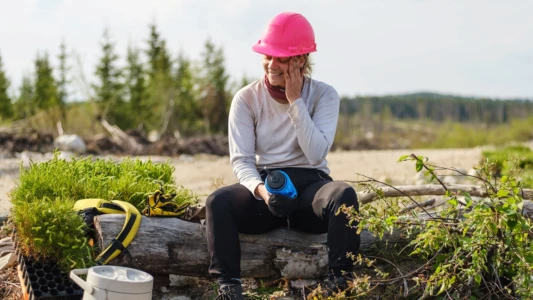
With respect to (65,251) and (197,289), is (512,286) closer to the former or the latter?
(197,289)

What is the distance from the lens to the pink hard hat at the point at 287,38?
3.88 metres

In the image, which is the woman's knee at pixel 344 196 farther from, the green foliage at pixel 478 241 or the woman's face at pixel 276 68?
the woman's face at pixel 276 68

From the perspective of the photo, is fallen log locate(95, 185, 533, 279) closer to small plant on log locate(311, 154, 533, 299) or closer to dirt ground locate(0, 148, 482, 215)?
small plant on log locate(311, 154, 533, 299)

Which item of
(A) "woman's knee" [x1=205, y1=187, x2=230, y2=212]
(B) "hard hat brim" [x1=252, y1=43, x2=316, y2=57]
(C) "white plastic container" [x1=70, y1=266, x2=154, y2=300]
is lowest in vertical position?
(C) "white plastic container" [x1=70, y1=266, x2=154, y2=300]

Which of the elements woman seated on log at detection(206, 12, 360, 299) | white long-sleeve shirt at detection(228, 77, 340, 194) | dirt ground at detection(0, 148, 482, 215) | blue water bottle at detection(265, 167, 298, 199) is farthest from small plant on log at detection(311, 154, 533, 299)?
dirt ground at detection(0, 148, 482, 215)

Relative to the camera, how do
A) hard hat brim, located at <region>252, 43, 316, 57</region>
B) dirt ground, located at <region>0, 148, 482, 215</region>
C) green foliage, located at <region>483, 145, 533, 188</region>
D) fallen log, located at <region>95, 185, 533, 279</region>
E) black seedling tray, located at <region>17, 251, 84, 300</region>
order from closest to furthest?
black seedling tray, located at <region>17, 251, 84, 300</region>, fallen log, located at <region>95, 185, 533, 279</region>, hard hat brim, located at <region>252, 43, 316, 57</region>, green foliage, located at <region>483, 145, 533, 188</region>, dirt ground, located at <region>0, 148, 482, 215</region>

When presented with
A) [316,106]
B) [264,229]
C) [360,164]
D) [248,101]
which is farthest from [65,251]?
[360,164]

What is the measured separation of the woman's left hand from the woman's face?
32 millimetres

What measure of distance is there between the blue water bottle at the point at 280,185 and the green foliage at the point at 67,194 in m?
0.85

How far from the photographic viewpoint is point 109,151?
14.2 meters

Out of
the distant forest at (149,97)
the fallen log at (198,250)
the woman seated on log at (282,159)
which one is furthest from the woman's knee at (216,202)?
the distant forest at (149,97)

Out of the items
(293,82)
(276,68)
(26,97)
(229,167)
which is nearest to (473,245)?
(293,82)

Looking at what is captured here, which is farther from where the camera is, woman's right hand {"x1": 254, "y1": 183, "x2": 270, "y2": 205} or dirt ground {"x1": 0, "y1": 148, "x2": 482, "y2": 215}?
dirt ground {"x1": 0, "y1": 148, "x2": 482, "y2": 215}

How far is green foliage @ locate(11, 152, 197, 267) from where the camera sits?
362 cm
